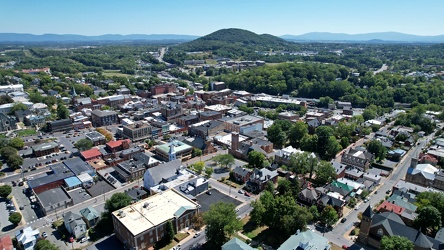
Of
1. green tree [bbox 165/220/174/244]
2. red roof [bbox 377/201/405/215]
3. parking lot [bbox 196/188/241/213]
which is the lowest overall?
parking lot [bbox 196/188/241/213]

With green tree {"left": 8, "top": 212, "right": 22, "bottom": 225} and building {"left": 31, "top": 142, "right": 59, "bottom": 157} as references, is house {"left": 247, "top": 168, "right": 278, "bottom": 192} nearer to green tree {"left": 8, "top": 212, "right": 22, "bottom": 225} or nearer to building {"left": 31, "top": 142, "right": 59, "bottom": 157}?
green tree {"left": 8, "top": 212, "right": 22, "bottom": 225}

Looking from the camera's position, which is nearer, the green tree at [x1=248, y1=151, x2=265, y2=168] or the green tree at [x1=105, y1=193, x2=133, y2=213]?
the green tree at [x1=105, y1=193, x2=133, y2=213]

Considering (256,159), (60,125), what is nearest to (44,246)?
(256,159)

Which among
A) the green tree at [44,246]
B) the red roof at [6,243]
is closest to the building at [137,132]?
the red roof at [6,243]

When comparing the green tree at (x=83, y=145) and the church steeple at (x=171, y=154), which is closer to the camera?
the church steeple at (x=171, y=154)

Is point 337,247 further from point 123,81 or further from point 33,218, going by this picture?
point 123,81

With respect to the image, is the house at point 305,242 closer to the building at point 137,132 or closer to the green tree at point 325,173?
the green tree at point 325,173

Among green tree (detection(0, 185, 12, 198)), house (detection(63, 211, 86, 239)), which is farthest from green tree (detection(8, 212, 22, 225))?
green tree (detection(0, 185, 12, 198))
